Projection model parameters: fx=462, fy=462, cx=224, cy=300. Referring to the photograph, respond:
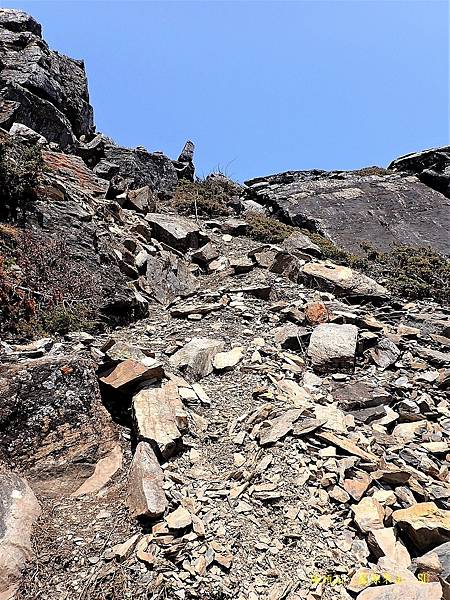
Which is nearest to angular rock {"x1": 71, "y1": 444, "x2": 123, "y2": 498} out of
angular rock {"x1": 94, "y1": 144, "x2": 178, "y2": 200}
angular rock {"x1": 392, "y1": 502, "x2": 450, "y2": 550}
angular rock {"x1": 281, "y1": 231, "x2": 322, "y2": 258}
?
angular rock {"x1": 392, "y1": 502, "x2": 450, "y2": 550}

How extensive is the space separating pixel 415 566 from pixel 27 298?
6505 mm

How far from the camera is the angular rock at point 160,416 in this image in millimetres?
5309

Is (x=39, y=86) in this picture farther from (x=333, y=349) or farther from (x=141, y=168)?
(x=333, y=349)

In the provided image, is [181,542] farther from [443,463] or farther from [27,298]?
[27,298]

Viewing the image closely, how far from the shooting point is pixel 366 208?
57.8 ft

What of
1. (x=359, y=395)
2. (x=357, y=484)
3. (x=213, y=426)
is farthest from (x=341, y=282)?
(x=357, y=484)

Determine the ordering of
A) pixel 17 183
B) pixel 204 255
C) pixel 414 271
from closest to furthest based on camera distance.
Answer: pixel 17 183
pixel 204 255
pixel 414 271

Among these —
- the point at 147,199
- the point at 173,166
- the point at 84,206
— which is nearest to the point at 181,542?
the point at 84,206

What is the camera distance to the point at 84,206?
11156 mm

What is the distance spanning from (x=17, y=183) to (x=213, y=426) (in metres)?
6.73

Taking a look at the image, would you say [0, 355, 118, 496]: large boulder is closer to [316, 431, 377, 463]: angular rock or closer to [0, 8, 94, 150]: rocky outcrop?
[316, 431, 377, 463]: angular rock

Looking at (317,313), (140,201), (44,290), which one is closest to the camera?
(44,290)

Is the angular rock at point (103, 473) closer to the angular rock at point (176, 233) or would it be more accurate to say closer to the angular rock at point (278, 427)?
the angular rock at point (278, 427)

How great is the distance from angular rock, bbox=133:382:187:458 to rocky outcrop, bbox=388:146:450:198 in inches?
699
